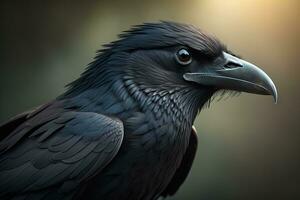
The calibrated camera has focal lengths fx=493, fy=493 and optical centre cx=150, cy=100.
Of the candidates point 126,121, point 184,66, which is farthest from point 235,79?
point 126,121

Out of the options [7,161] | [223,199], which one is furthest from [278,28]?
[7,161]

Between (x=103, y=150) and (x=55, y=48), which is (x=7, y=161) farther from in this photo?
(x=55, y=48)

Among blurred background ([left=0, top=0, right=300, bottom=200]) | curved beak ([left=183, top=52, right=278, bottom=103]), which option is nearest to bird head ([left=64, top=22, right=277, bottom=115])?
curved beak ([left=183, top=52, right=278, bottom=103])

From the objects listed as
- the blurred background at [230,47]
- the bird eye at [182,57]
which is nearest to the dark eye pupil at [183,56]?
the bird eye at [182,57]

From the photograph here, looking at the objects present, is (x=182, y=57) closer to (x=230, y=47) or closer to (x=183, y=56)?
(x=183, y=56)

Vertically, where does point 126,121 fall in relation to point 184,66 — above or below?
below

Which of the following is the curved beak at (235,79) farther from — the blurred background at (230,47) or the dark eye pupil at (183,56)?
the blurred background at (230,47)

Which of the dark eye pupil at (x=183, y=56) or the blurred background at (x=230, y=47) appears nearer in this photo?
the dark eye pupil at (x=183, y=56)
